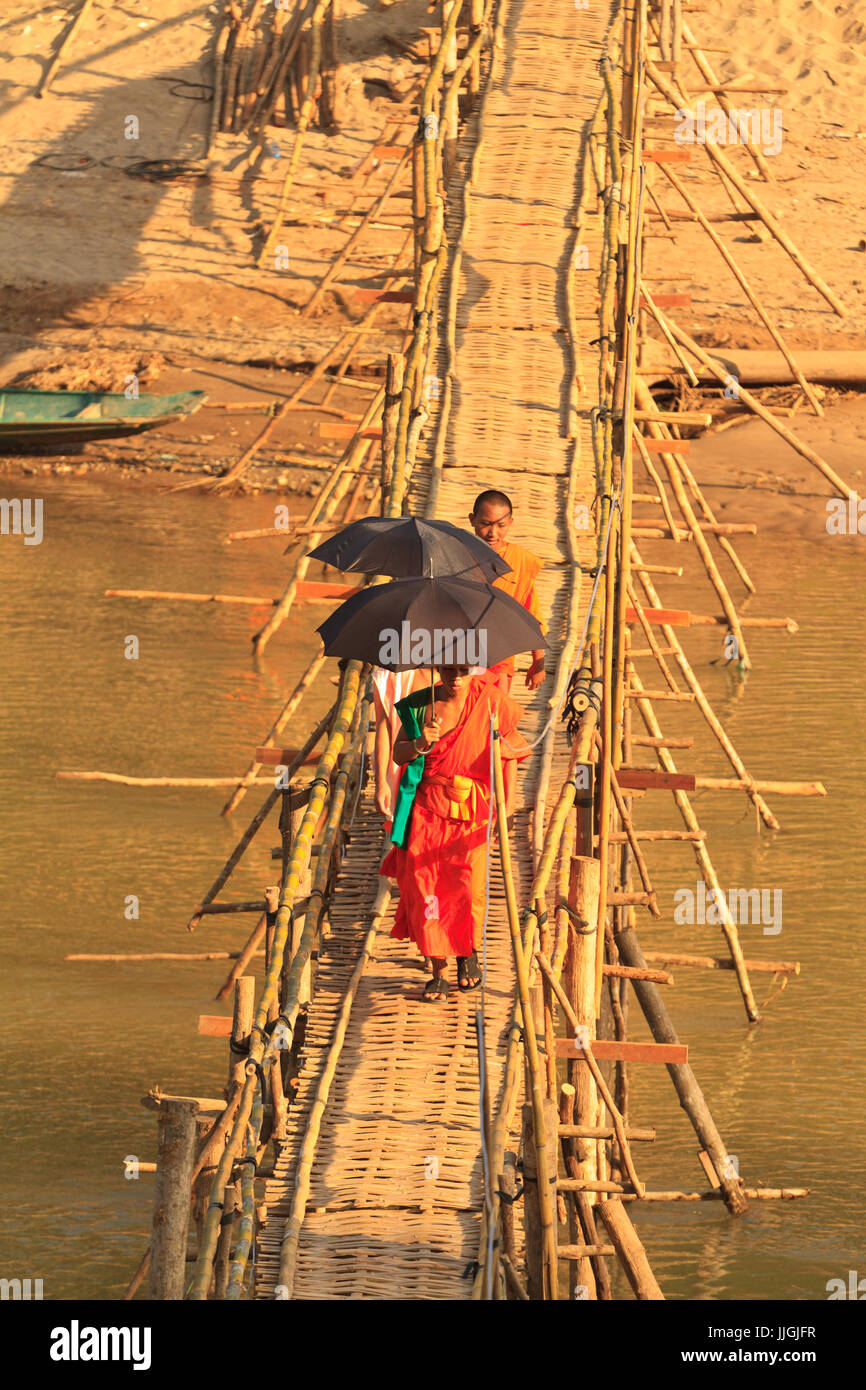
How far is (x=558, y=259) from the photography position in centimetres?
997

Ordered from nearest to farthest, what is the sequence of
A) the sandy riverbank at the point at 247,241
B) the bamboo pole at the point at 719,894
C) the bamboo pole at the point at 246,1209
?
the bamboo pole at the point at 246,1209 → the bamboo pole at the point at 719,894 → the sandy riverbank at the point at 247,241

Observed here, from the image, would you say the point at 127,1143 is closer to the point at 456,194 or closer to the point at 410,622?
the point at 410,622

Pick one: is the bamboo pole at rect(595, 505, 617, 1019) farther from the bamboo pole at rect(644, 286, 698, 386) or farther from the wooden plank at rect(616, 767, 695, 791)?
the bamboo pole at rect(644, 286, 698, 386)

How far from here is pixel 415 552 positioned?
5645 mm

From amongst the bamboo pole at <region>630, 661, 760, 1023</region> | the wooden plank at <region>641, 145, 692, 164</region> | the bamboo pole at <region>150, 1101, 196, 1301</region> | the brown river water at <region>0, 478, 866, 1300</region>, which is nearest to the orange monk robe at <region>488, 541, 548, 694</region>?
the bamboo pole at <region>630, 661, 760, 1023</region>

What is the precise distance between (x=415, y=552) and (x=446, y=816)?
0.75m

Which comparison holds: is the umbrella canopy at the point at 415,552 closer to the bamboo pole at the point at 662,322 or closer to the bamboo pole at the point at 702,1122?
the bamboo pole at the point at 702,1122

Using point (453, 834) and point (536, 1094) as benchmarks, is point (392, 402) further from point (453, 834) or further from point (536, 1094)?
point (536, 1094)

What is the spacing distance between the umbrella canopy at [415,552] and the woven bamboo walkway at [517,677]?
0.98 meters

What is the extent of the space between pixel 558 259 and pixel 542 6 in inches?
145

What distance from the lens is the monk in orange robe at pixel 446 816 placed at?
18.3ft

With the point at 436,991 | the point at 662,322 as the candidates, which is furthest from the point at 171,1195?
the point at 662,322

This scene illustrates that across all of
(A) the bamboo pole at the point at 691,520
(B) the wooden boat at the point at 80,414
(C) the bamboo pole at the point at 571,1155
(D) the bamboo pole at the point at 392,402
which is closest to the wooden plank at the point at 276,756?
(D) the bamboo pole at the point at 392,402

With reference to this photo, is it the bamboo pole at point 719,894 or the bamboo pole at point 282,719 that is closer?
the bamboo pole at point 719,894
